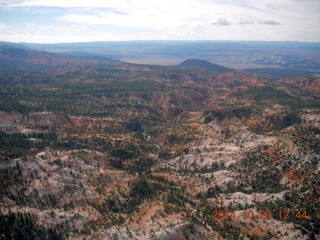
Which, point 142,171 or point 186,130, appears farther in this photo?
point 186,130

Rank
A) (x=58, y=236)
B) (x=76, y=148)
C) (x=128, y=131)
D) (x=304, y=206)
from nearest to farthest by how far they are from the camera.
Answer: (x=58, y=236) → (x=304, y=206) → (x=76, y=148) → (x=128, y=131)

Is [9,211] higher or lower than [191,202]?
higher

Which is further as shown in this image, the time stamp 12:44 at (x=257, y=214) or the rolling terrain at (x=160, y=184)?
the time stamp 12:44 at (x=257, y=214)

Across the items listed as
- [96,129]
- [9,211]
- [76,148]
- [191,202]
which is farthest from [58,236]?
[96,129]

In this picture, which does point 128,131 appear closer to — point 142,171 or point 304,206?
point 142,171

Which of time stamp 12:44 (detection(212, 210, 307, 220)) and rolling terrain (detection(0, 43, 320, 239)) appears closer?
rolling terrain (detection(0, 43, 320, 239))

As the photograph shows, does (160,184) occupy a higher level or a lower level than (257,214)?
lower

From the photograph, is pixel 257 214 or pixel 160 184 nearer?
pixel 257 214

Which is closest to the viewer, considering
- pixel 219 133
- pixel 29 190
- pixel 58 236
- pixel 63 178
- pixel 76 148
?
pixel 58 236
